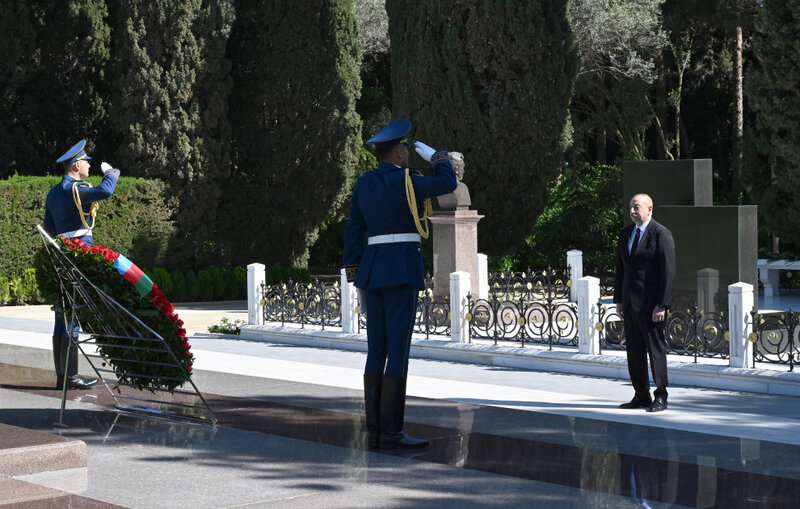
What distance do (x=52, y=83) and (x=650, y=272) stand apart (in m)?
18.8

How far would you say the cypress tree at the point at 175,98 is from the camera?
2328cm

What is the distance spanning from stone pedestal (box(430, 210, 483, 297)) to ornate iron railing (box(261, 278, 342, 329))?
1.47 meters

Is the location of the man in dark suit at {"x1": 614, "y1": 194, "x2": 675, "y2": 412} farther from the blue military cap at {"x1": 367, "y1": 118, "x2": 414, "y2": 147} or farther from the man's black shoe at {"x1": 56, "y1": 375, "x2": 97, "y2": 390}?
the man's black shoe at {"x1": 56, "y1": 375, "x2": 97, "y2": 390}

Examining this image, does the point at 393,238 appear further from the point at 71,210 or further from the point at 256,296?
the point at 256,296

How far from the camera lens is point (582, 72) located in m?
28.6

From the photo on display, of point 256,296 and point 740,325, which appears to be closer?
point 740,325

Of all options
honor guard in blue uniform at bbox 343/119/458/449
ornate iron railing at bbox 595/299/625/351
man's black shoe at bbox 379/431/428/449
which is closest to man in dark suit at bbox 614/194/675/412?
honor guard in blue uniform at bbox 343/119/458/449

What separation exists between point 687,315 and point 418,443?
4680 mm

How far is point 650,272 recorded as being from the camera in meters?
9.16

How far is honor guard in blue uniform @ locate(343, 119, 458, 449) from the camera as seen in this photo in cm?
759

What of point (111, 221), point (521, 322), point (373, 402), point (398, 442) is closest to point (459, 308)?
point (521, 322)

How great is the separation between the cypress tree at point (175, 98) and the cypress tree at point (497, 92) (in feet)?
13.9

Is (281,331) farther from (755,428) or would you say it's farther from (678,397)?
→ (755,428)

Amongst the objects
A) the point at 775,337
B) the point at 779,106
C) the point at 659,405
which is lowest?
the point at 659,405
